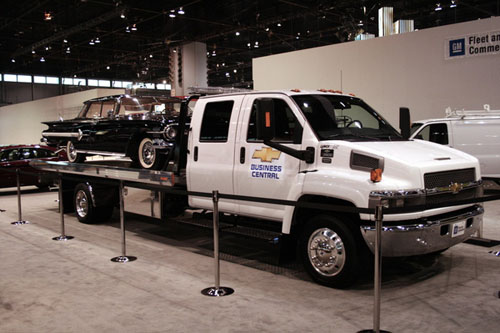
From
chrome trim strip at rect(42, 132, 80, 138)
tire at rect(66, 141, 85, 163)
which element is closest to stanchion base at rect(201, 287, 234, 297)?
chrome trim strip at rect(42, 132, 80, 138)

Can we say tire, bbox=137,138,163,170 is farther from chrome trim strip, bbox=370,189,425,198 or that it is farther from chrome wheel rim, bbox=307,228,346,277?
chrome trim strip, bbox=370,189,425,198

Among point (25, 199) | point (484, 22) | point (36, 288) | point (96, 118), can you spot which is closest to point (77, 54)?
point (25, 199)

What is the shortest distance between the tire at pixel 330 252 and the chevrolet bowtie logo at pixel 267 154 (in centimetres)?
93

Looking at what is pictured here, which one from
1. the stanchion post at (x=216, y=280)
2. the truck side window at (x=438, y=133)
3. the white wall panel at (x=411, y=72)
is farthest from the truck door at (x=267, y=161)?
the white wall panel at (x=411, y=72)

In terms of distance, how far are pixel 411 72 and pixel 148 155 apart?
848 centimetres

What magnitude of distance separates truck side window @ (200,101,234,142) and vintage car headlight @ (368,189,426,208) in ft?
7.85

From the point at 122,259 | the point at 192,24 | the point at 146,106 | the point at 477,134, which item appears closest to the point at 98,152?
the point at 146,106

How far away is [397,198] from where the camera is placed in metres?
4.73

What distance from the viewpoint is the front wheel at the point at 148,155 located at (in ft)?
28.7

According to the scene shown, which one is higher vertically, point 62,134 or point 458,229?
point 62,134

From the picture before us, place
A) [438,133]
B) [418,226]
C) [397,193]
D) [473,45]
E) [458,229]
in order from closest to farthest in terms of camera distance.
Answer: [397,193] < [418,226] < [458,229] < [438,133] < [473,45]

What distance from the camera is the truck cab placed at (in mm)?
4863

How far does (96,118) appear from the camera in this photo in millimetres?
10336

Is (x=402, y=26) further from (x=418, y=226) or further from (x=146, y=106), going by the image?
(x=418, y=226)
